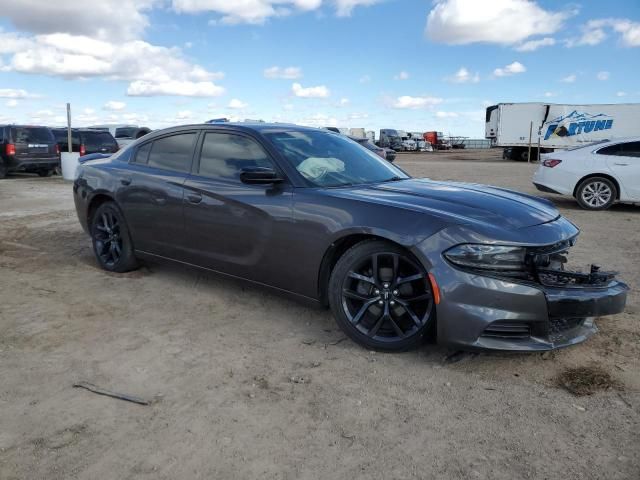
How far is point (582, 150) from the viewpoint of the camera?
1055cm

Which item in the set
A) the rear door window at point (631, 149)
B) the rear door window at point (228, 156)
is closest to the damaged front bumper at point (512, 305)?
the rear door window at point (228, 156)

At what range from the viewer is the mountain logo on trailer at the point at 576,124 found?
2947 centimetres

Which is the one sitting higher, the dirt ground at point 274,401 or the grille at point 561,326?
the grille at point 561,326

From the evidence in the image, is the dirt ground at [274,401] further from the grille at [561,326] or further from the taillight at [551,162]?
the taillight at [551,162]

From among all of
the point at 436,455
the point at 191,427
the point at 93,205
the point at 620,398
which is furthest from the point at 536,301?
the point at 93,205

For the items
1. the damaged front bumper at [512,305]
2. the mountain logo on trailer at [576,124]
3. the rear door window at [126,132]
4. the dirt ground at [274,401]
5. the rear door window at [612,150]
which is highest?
the mountain logo on trailer at [576,124]

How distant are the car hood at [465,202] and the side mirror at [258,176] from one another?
1.77 ft

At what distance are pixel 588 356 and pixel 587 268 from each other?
2.51 m

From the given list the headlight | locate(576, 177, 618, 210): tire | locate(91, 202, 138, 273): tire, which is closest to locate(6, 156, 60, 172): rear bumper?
locate(91, 202, 138, 273): tire

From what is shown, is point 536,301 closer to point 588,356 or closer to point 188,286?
point 588,356

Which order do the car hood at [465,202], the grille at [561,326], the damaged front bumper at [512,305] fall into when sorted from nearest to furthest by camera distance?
the damaged front bumper at [512,305], the grille at [561,326], the car hood at [465,202]

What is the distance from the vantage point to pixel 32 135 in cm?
1678

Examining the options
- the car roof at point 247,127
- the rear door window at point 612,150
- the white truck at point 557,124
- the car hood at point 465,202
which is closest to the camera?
the car hood at point 465,202

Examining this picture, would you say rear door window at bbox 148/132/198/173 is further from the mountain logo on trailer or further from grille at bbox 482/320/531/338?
the mountain logo on trailer
